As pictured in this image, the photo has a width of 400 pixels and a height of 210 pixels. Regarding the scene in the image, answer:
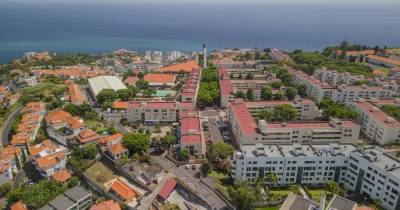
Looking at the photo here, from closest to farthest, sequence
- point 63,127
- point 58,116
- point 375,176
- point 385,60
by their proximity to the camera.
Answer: point 375,176
point 63,127
point 58,116
point 385,60

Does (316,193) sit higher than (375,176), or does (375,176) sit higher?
(375,176)

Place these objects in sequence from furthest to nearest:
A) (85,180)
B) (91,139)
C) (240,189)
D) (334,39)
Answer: (334,39) → (91,139) → (85,180) → (240,189)

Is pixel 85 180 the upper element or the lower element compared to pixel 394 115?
lower

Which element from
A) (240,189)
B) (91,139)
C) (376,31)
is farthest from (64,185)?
(376,31)

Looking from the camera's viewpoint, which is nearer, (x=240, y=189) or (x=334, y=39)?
(x=240, y=189)

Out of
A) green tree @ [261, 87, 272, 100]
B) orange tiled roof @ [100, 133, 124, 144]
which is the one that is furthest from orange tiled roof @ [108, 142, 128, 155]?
green tree @ [261, 87, 272, 100]

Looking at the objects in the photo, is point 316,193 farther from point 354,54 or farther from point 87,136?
point 354,54

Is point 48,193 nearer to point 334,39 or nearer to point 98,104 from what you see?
point 98,104

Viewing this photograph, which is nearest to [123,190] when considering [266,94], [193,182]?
[193,182]
